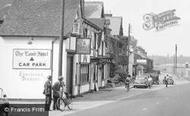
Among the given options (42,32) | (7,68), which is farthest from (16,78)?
(42,32)

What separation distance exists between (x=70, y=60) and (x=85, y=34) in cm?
502

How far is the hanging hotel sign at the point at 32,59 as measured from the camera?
32.9 meters

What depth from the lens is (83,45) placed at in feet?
113

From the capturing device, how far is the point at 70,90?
3588 centimetres

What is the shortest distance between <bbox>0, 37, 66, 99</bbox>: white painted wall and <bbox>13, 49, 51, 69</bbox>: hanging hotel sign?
25 cm

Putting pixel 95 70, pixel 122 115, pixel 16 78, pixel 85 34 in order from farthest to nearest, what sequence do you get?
pixel 95 70 → pixel 85 34 → pixel 16 78 → pixel 122 115

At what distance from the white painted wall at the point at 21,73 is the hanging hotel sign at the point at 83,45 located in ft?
5.80

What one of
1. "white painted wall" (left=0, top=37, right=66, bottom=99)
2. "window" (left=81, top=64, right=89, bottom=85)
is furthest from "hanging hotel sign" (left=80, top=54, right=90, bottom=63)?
"white painted wall" (left=0, top=37, right=66, bottom=99)

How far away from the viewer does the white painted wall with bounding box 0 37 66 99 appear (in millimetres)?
32906

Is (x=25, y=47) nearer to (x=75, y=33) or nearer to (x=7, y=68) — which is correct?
(x=7, y=68)

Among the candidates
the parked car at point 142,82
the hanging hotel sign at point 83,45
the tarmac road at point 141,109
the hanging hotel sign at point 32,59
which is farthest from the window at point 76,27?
the parked car at point 142,82

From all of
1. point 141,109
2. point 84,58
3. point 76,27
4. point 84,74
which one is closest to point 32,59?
point 76,27

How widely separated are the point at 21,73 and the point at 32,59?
1233 mm

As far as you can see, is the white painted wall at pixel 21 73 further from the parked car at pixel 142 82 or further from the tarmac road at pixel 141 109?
the parked car at pixel 142 82
